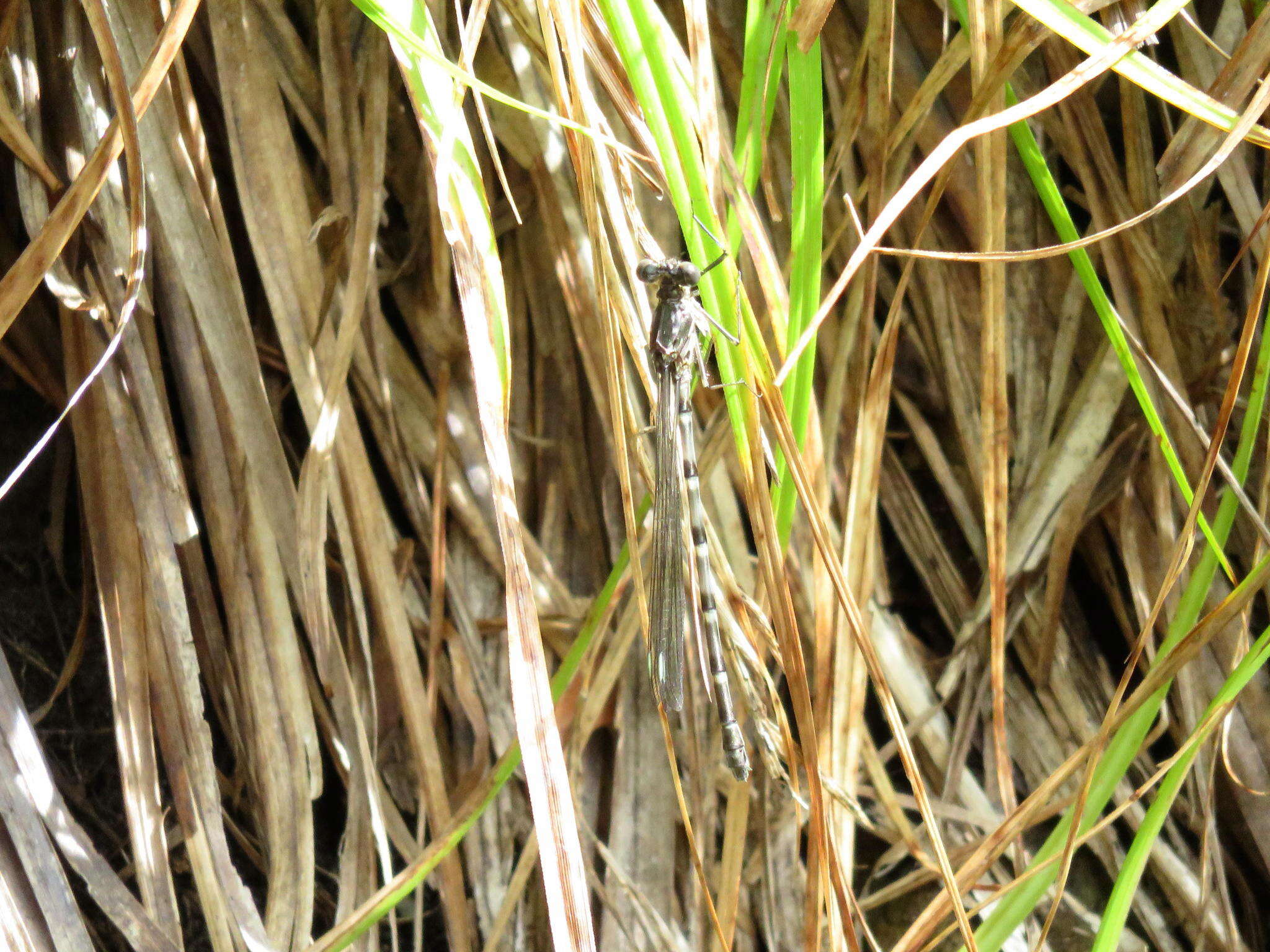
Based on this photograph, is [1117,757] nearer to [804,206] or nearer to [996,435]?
[996,435]

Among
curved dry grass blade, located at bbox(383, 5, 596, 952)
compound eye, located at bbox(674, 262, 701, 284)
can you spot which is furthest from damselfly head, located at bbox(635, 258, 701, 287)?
curved dry grass blade, located at bbox(383, 5, 596, 952)

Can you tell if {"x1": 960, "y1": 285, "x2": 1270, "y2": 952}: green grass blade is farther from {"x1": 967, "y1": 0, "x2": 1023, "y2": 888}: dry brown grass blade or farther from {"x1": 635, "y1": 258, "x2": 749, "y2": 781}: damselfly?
{"x1": 635, "y1": 258, "x2": 749, "y2": 781}: damselfly

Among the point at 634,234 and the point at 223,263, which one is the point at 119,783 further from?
the point at 634,234

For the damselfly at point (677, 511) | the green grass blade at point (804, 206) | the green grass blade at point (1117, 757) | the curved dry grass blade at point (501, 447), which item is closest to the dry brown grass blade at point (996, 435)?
the green grass blade at point (1117, 757)

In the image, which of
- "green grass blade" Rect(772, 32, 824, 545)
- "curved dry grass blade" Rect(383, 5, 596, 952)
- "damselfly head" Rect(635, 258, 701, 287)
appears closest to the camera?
"curved dry grass blade" Rect(383, 5, 596, 952)

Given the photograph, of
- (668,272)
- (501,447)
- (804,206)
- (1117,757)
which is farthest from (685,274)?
(1117,757)

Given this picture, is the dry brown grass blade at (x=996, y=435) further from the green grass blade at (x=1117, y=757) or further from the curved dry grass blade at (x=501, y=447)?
the curved dry grass blade at (x=501, y=447)

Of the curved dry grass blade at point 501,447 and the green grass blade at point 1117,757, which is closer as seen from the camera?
the curved dry grass blade at point 501,447

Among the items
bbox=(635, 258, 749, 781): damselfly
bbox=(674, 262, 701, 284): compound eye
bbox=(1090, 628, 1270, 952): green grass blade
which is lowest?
bbox=(1090, 628, 1270, 952): green grass blade
